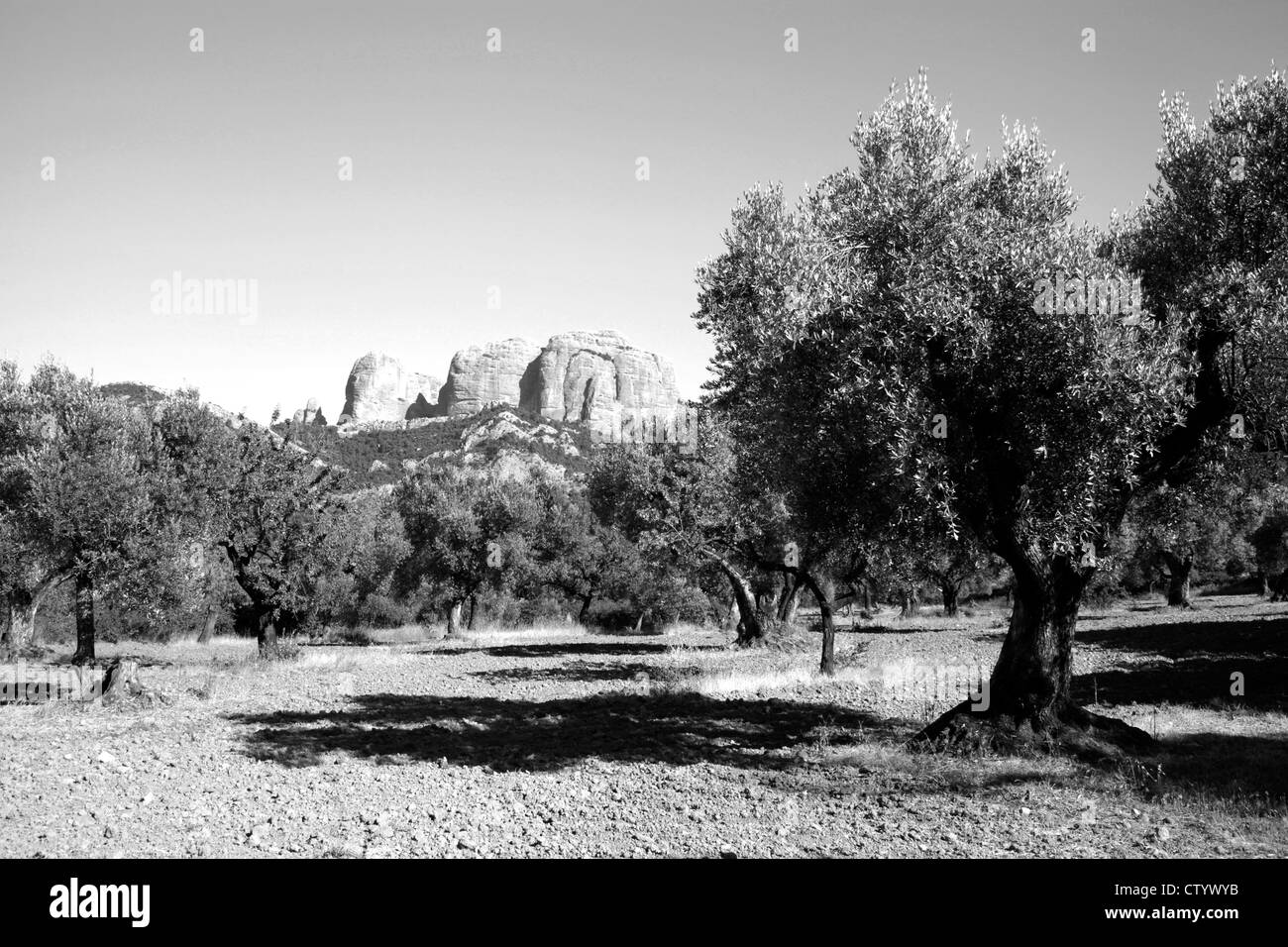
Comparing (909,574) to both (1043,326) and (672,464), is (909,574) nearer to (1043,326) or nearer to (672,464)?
(1043,326)

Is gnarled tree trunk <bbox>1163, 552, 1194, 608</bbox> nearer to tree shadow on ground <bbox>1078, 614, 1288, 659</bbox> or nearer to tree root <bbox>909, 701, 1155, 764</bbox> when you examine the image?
tree shadow on ground <bbox>1078, 614, 1288, 659</bbox>

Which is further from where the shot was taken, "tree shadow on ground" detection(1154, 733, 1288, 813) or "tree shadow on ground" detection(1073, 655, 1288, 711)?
"tree shadow on ground" detection(1073, 655, 1288, 711)

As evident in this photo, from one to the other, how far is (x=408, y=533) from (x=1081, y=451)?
4771 cm

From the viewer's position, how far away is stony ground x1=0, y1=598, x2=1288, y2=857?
9195 mm

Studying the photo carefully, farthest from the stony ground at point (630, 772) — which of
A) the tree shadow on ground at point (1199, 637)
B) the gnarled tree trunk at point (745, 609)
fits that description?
the gnarled tree trunk at point (745, 609)

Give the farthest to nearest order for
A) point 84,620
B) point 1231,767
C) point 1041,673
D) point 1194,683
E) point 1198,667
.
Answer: point 84,620, point 1198,667, point 1194,683, point 1041,673, point 1231,767

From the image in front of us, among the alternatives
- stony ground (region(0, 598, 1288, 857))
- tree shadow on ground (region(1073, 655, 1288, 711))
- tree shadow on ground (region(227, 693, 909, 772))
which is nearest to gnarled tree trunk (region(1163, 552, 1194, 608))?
stony ground (region(0, 598, 1288, 857))

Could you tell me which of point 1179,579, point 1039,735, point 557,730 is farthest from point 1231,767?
point 1179,579

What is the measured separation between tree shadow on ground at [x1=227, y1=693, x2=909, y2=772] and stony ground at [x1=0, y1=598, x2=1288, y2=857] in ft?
0.34

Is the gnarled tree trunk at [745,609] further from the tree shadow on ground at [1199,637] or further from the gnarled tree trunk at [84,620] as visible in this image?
the gnarled tree trunk at [84,620]

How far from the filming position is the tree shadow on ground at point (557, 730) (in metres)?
14.6

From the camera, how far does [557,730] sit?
17812 mm

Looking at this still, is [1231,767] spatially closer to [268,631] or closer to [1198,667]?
[1198,667]

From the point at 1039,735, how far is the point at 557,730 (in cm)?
962
